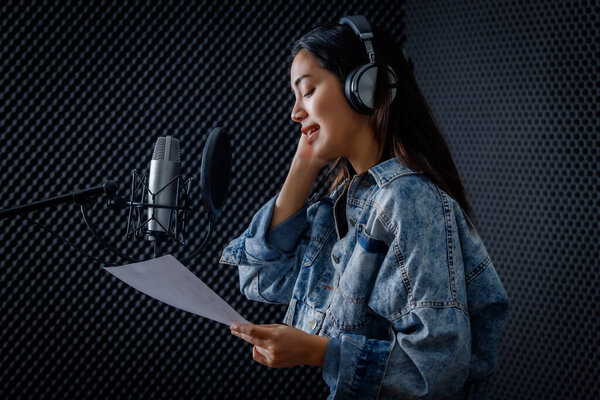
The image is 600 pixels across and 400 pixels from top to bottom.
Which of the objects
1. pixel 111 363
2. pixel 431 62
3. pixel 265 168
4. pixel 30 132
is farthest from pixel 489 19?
pixel 111 363

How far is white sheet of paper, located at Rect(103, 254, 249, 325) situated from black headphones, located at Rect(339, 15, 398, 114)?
0.33 metres

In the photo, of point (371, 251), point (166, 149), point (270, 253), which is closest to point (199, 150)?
point (270, 253)

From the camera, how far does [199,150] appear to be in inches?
53.8

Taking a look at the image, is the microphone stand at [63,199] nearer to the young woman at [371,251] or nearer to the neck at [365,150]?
the young woman at [371,251]

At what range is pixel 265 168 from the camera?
4.53ft

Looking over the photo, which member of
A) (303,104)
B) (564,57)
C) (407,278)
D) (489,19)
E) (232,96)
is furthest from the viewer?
(232,96)

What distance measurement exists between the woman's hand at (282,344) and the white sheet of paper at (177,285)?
2 centimetres

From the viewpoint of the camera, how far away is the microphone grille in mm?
637

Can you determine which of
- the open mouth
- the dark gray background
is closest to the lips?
the open mouth

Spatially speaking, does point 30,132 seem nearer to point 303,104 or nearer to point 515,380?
point 303,104

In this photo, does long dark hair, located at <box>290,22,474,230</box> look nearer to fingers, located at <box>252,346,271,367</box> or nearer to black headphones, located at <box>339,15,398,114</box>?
black headphones, located at <box>339,15,398,114</box>

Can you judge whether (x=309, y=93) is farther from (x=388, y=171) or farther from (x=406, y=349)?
(x=406, y=349)

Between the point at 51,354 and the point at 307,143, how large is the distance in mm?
978

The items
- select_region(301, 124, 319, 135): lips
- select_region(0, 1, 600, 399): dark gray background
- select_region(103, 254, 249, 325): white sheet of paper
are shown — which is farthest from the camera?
select_region(0, 1, 600, 399): dark gray background
